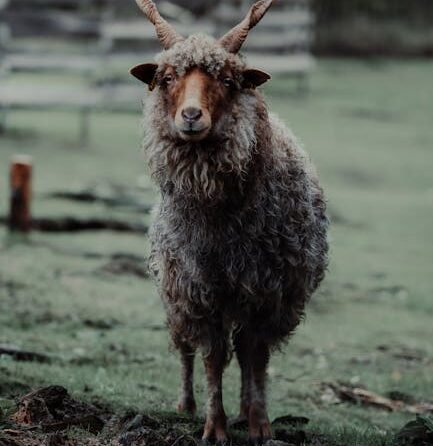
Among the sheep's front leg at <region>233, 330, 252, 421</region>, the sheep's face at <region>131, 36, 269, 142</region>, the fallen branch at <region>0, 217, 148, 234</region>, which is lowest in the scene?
the sheep's front leg at <region>233, 330, 252, 421</region>

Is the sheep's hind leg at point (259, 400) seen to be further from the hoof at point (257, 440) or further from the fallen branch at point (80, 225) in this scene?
the fallen branch at point (80, 225)

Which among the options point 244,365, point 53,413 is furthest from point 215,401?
point 53,413

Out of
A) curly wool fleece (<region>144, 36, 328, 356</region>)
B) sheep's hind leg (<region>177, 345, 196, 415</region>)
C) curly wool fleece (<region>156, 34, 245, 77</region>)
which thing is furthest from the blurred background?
curly wool fleece (<region>156, 34, 245, 77</region>)

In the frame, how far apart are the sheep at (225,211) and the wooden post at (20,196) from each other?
5861 mm

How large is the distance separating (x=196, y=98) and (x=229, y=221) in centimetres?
74

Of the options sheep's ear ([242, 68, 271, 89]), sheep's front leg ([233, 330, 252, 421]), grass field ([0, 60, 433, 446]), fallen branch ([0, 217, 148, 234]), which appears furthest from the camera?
fallen branch ([0, 217, 148, 234])

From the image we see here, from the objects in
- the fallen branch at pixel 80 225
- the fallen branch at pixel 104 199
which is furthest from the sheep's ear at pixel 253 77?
the fallen branch at pixel 104 199

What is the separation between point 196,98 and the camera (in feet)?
18.4

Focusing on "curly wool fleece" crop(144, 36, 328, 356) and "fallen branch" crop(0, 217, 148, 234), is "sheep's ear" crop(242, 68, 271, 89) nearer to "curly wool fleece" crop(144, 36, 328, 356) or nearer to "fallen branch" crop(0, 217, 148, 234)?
"curly wool fleece" crop(144, 36, 328, 356)

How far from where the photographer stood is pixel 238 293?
6.08m

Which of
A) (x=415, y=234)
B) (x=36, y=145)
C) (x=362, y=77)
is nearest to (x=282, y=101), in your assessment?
(x=362, y=77)

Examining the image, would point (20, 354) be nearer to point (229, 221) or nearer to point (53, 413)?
point (53, 413)

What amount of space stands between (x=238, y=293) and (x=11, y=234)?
6.49 m

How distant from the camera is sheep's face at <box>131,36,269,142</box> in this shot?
559 centimetres
